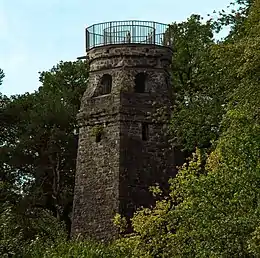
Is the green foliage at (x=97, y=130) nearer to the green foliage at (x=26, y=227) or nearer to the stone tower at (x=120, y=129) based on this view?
the stone tower at (x=120, y=129)

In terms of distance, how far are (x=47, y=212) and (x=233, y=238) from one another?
21.1 metres

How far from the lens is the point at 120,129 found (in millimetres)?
31953

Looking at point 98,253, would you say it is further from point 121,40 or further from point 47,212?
point 47,212

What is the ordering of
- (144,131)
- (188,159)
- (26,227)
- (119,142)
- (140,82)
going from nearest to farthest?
(188,159)
(119,142)
(144,131)
(140,82)
(26,227)

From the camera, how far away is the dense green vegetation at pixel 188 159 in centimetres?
1969

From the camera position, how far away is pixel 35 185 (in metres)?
40.0

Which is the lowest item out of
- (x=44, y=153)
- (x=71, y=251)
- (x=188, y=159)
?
(x=71, y=251)

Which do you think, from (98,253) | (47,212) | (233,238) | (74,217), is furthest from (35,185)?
(233,238)

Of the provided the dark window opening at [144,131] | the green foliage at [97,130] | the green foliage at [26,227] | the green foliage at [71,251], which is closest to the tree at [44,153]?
the green foliage at [26,227]

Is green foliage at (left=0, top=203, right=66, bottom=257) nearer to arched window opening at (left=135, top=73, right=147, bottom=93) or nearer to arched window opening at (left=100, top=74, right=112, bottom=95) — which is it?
arched window opening at (left=100, top=74, right=112, bottom=95)

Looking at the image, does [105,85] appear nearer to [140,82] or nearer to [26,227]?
[140,82]

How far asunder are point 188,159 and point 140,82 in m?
6.32

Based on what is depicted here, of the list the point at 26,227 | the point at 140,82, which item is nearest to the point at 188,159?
the point at 140,82

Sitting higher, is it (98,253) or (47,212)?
(47,212)
